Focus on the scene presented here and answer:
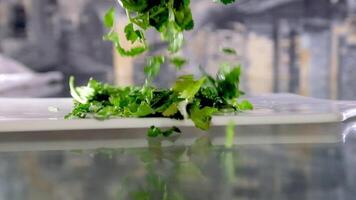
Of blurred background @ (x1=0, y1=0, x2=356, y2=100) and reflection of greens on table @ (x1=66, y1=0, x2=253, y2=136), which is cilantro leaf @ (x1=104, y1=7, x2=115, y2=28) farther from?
blurred background @ (x1=0, y1=0, x2=356, y2=100)

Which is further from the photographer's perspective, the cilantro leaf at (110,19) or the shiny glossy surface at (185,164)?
the cilantro leaf at (110,19)

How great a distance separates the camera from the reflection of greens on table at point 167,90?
64cm

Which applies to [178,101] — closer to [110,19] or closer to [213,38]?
[110,19]

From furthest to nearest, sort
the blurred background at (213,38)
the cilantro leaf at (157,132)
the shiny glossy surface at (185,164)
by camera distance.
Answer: the blurred background at (213,38), the cilantro leaf at (157,132), the shiny glossy surface at (185,164)

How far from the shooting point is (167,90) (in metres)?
0.70

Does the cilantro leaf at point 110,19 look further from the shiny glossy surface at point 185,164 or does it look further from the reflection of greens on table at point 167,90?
the shiny glossy surface at point 185,164

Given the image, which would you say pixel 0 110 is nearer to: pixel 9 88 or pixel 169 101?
pixel 169 101

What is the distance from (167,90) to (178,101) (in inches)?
2.2

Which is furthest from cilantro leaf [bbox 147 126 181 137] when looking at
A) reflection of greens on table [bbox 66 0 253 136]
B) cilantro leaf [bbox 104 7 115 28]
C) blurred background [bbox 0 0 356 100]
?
blurred background [bbox 0 0 356 100]

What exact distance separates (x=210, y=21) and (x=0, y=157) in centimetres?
201

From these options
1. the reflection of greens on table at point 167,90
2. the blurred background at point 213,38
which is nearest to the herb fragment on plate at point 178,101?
the reflection of greens on table at point 167,90

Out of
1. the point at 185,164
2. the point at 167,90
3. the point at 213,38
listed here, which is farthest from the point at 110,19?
the point at 213,38

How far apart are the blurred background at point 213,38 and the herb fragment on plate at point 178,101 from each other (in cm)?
169

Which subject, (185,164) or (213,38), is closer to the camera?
(185,164)
